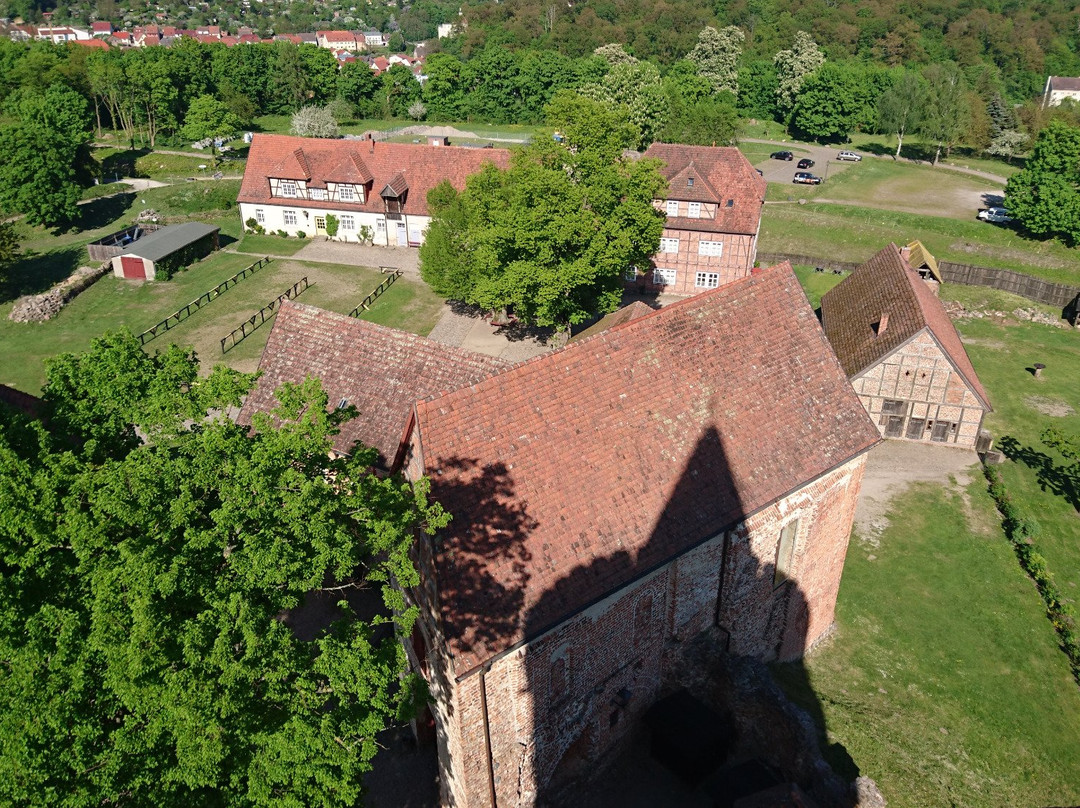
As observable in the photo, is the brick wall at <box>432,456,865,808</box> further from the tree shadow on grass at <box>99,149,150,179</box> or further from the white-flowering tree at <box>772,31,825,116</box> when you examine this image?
the white-flowering tree at <box>772,31,825,116</box>

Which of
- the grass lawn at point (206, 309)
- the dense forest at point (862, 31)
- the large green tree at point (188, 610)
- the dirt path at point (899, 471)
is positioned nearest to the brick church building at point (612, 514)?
the large green tree at point (188, 610)

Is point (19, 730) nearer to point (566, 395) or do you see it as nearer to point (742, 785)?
point (566, 395)

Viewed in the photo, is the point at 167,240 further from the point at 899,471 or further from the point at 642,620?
the point at 642,620

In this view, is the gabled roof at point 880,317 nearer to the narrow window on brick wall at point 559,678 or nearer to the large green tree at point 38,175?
the narrow window on brick wall at point 559,678

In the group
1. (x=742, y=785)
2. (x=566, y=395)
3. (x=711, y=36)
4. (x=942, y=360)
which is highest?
(x=711, y=36)

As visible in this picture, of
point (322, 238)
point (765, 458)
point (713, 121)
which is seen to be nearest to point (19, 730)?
point (765, 458)

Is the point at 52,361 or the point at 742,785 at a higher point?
the point at 52,361

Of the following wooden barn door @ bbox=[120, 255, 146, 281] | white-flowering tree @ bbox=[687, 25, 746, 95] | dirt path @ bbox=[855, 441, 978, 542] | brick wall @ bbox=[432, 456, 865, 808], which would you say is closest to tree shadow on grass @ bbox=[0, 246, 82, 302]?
wooden barn door @ bbox=[120, 255, 146, 281]

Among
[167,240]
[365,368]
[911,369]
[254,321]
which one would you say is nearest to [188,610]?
[365,368]
